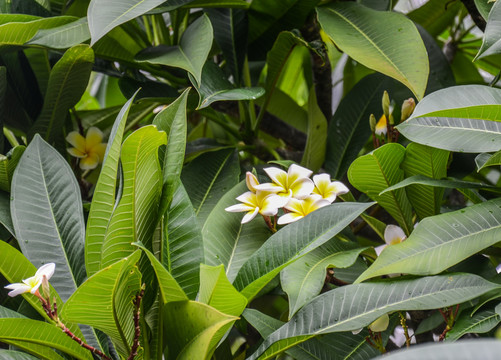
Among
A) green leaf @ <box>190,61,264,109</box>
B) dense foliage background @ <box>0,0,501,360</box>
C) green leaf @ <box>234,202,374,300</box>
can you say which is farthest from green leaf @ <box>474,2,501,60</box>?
green leaf @ <box>190,61,264,109</box>

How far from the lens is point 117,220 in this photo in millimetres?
597

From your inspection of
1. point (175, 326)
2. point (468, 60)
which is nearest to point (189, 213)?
point (175, 326)

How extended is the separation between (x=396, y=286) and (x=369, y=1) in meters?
0.66

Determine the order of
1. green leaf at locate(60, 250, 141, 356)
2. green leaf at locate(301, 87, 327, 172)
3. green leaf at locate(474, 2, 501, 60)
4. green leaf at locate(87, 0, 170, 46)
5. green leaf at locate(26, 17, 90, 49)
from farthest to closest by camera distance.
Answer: green leaf at locate(301, 87, 327, 172) → green leaf at locate(26, 17, 90, 49) → green leaf at locate(87, 0, 170, 46) → green leaf at locate(474, 2, 501, 60) → green leaf at locate(60, 250, 141, 356)

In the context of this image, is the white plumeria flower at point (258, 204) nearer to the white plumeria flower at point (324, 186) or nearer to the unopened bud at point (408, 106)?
the white plumeria flower at point (324, 186)

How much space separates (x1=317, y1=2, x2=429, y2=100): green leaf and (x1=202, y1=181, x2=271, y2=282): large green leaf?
27cm

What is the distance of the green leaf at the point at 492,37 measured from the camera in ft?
1.99

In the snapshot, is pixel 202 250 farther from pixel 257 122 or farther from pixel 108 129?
pixel 108 129

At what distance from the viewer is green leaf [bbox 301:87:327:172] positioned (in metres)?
0.96

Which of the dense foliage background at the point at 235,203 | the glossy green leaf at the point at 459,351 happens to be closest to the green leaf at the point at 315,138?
the dense foliage background at the point at 235,203

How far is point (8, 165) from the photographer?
786mm

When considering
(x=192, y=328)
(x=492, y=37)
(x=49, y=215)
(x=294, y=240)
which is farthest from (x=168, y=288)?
(x=492, y=37)

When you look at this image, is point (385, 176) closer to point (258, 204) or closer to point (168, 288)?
point (258, 204)

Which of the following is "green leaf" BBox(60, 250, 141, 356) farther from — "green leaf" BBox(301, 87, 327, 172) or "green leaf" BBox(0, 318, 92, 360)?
"green leaf" BBox(301, 87, 327, 172)
